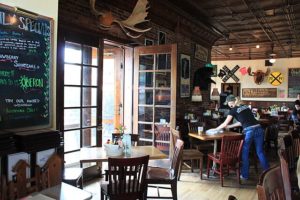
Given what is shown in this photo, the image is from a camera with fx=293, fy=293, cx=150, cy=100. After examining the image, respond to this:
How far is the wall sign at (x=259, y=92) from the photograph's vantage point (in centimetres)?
1413

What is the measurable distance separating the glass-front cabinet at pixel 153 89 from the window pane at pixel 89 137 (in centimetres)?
123

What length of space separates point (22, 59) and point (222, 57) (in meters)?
13.5

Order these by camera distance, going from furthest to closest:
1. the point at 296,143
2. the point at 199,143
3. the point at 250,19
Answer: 1. the point at 250,19
2. the point at 199,143
3. the point at 296,143

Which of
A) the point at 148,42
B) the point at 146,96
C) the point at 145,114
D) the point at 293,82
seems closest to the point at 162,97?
the point at 146,96

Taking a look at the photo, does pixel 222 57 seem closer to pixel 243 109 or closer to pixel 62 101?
pixel 243 109

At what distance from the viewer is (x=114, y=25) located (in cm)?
485

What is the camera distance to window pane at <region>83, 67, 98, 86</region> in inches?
175

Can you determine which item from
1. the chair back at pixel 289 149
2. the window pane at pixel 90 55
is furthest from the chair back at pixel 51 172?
the chair back at pixel 289 149

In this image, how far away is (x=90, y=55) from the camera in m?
4.52

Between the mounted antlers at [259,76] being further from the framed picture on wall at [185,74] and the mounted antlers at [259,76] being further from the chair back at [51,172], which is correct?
the chair back at [51,172]

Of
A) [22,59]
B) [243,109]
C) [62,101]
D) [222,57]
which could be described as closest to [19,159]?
[22,59]

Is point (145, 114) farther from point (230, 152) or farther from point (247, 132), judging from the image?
point (247, 132)

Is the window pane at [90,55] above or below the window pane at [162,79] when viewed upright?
above

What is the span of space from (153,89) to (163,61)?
0.56 m
